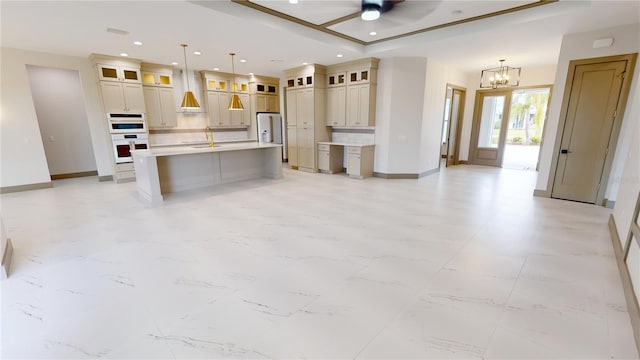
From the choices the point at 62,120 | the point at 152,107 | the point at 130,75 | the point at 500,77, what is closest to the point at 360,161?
the point at 500,77

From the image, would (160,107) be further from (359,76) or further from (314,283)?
(314,283)

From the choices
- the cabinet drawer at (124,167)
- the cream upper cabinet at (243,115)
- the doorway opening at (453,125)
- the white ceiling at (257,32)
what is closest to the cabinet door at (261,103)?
the cream upper cabinet at (243,115)

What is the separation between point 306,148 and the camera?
25.4 ft

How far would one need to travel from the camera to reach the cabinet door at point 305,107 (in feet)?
24.1

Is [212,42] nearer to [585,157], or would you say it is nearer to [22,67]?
[22,67]

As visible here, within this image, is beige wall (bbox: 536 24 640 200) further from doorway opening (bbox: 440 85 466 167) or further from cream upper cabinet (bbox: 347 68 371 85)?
cream upper cabinet (bbox: 347 68 371 85)

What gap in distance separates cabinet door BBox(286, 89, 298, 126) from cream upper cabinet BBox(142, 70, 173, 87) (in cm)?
312

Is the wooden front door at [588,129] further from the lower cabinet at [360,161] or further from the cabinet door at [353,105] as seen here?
the cabinet door at [353,105]

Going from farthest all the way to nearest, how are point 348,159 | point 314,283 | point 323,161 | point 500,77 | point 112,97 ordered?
point 323,161, point 348,159, point 500,77, point 112,97, point 314,283

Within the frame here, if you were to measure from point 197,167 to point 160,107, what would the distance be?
2578 millimetres

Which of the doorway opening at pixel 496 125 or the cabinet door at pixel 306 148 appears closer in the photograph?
the cabinet door at pixel 306 148

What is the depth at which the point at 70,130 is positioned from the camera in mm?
6859

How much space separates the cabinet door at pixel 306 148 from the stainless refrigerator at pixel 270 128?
1674mm

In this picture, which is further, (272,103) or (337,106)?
(272,103)
